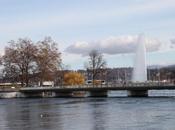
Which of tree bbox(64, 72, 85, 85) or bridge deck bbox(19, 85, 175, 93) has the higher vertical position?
tree bbox(64, 72, 85, 85)

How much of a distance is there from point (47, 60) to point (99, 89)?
920 inches

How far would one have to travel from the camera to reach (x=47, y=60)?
154 metres

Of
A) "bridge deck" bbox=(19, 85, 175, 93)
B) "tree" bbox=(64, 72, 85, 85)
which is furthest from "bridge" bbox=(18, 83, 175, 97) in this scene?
"tree" bbox=(64, 72, 85, 85)

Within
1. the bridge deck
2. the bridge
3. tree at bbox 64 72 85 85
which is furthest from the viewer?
tree at bbox 64 72 85 85

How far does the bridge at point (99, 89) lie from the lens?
128750mm

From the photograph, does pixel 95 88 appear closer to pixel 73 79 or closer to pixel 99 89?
pixel 99 89

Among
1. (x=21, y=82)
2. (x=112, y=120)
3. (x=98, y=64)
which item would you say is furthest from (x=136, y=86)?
Result: (x=112, y=120)

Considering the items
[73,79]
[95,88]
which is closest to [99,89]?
[95,88]

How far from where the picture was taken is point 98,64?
518 feet

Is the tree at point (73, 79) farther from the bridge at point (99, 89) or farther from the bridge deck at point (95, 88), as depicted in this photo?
the bridge deck at point (95, 88)

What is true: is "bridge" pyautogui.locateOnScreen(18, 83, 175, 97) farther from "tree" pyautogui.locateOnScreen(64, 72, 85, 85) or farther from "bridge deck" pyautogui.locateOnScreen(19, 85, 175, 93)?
"tree" pyautogui.locateOnScreen(64, 72, 85, 85)

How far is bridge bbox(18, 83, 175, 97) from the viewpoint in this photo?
128750 mm

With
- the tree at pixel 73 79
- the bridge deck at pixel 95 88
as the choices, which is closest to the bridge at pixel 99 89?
the bridge deck at pixel 95 88

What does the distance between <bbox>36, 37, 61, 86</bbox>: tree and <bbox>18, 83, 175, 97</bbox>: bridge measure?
16.9 feet
